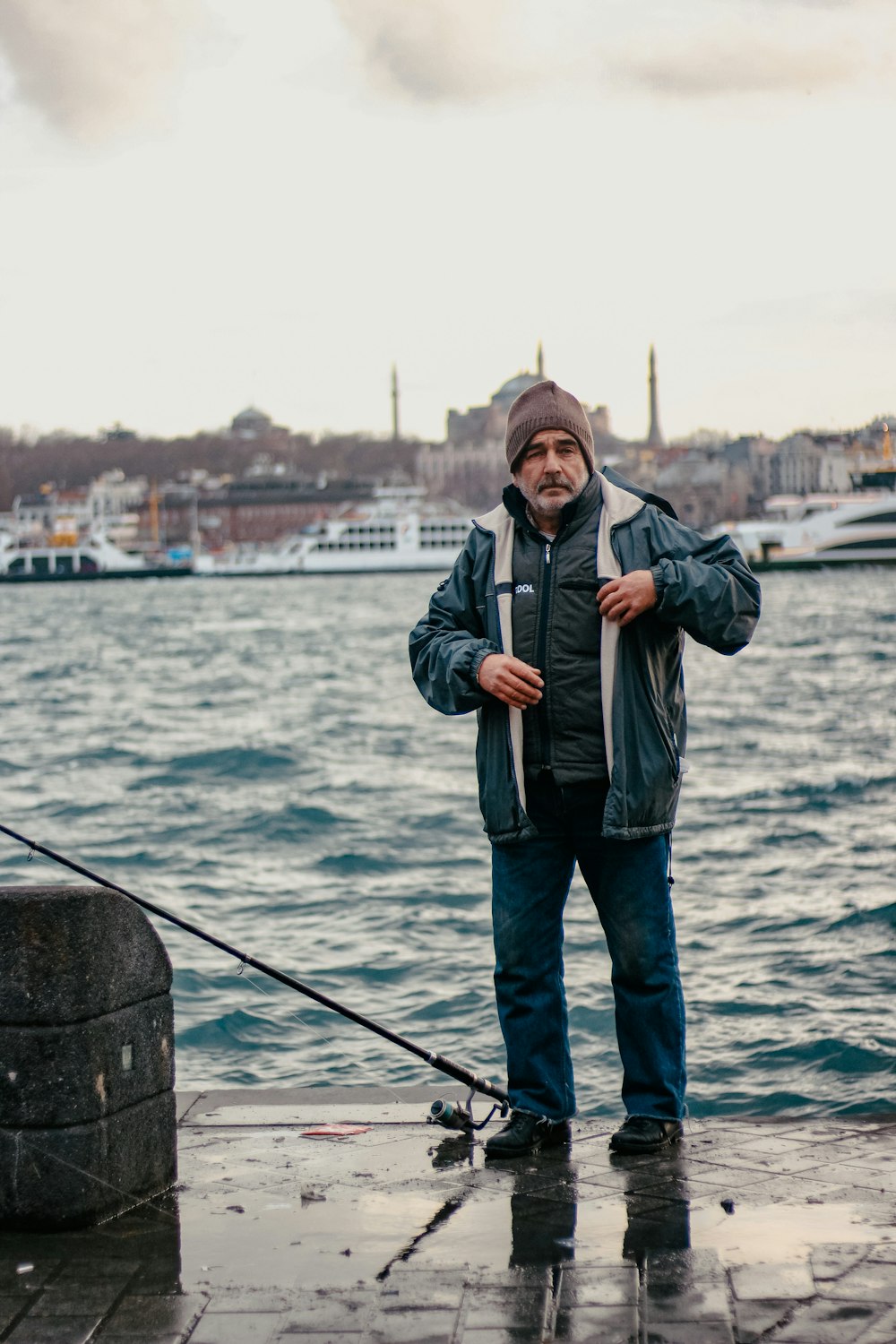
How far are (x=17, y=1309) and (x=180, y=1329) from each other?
1.04 ft

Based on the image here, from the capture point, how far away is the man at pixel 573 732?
3.85 meters

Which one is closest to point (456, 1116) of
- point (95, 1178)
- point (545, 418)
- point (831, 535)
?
point (95, 1178)

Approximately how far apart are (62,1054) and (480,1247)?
0.92m

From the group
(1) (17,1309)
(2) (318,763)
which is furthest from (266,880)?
(1) (17,1309)

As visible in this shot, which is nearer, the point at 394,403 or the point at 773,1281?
the point at 773,1281

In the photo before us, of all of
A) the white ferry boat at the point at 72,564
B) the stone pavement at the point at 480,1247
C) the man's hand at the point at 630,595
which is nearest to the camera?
Result: the stone pavement at the point at 480,1247

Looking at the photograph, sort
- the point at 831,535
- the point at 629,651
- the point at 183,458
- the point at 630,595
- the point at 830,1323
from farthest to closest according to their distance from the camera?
the point at 183,458, the point at 831,535, the point at 629,651, the point at 630,595, the point at 830,1323

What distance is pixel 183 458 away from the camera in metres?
166

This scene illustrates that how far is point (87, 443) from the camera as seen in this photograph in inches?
6442

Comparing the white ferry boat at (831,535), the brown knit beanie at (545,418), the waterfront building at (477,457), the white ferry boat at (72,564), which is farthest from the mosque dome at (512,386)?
the brown knit beanie at (545,418)

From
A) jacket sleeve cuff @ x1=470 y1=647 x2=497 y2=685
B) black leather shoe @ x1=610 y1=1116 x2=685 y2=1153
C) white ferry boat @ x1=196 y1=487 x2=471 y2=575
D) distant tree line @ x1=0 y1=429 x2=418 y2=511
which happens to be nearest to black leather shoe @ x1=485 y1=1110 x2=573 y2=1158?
black leather shoe @ x1=610 y1=1116 x2=685 y2=1153

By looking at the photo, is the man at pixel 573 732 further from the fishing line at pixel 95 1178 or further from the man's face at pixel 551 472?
the fishing line at pixel 95 1178

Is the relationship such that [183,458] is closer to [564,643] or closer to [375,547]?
[375,547]

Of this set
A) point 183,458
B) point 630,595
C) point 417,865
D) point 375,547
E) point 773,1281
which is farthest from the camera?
point 183,458
